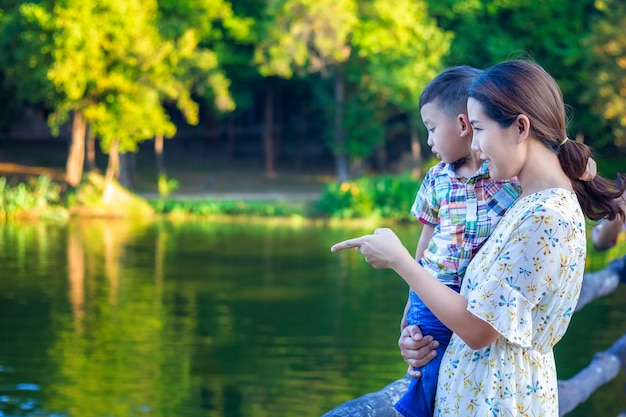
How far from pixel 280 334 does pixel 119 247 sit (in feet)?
26.9

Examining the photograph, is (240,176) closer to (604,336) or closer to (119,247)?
(119,247)

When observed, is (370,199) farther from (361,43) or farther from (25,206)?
(25,206)

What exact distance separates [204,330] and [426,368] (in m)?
10.4

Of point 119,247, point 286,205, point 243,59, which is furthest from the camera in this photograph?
point 243,59

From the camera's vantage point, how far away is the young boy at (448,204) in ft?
8.33

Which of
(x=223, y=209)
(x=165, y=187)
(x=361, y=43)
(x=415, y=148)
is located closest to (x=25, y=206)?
(x=165, y=187)

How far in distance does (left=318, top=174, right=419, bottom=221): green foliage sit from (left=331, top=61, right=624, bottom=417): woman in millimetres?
22823

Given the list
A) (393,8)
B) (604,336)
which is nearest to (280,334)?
(604,336)

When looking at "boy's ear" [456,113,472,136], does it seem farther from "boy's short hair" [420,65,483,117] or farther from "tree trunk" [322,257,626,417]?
"tree trunk" [322,257,626,417]

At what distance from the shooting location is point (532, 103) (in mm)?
2324

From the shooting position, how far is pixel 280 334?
12.5 meters

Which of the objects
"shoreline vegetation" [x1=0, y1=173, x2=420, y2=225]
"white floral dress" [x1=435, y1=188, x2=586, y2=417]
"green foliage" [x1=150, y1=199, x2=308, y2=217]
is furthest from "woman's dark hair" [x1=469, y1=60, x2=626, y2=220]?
"green foliage" [x1=150, y1=199, x2=308, y2=217]

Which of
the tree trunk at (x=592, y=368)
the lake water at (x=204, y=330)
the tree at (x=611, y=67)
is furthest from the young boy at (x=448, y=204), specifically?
the tree at (x=611, y=67)

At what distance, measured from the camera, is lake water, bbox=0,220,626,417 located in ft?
32.2
